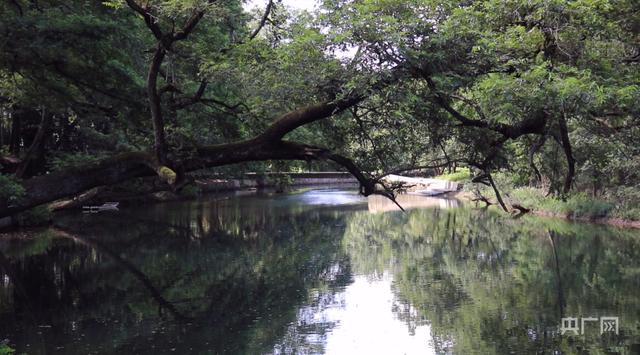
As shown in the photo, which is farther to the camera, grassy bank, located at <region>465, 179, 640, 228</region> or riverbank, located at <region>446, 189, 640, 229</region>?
riverbank, located at <region>446, 189, 640, 229</region>

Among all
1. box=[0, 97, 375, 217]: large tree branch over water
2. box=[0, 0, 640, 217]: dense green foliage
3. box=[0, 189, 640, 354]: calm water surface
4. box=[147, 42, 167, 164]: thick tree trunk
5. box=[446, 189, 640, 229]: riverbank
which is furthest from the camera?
box=[446, 189, 640, 229]: riverbank

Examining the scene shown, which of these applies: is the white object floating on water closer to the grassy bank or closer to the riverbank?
the riverbank

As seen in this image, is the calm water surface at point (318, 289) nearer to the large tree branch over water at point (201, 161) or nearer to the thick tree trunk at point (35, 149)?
the large tree branch over water at point (201, 161)

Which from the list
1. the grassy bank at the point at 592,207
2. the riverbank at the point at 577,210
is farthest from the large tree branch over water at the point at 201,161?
the riverbank at the point at 577,210

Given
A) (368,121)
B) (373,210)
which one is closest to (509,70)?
(368,121)

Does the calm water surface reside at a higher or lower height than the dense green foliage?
lower

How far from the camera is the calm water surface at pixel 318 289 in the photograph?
28.9ft

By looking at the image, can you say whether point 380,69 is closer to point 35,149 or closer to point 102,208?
point 35,149

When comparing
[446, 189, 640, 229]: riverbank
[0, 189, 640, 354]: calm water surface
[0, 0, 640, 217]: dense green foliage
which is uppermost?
[0, 0, 640, 217]: dense green foliage

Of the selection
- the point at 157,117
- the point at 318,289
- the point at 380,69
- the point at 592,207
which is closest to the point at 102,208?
the point at 318,289

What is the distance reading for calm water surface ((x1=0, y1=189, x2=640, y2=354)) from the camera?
880 cm

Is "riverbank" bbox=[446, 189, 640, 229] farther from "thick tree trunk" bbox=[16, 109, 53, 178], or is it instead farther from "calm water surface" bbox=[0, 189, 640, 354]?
"thick tree trunk" bbox=[16, 109, 53, 178]

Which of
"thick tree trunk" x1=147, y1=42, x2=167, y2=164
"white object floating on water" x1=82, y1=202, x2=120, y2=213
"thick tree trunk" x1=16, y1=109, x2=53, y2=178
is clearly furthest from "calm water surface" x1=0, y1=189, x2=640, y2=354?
"white object floating on water" x1=82, y1=202, x2=120, y2=213

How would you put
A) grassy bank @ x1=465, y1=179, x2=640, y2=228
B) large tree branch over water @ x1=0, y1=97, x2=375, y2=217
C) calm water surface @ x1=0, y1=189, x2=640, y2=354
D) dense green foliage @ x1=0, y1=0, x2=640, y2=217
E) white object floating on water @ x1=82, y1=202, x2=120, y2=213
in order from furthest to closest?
1. white object floating on water @ x1=82, y1=202, x2=120, y2=213
2. grassy bank @ x1=465, y1=179, x2=640, y2=228
3. calm water surface @ x1=0, y1=189, x2=640, y2=354
4. large tree branch over water @ x1=0, y1=97, x2=375, y2=217
5. dense green foliage @ x1=0, y1=0, x2=640, y2=217
